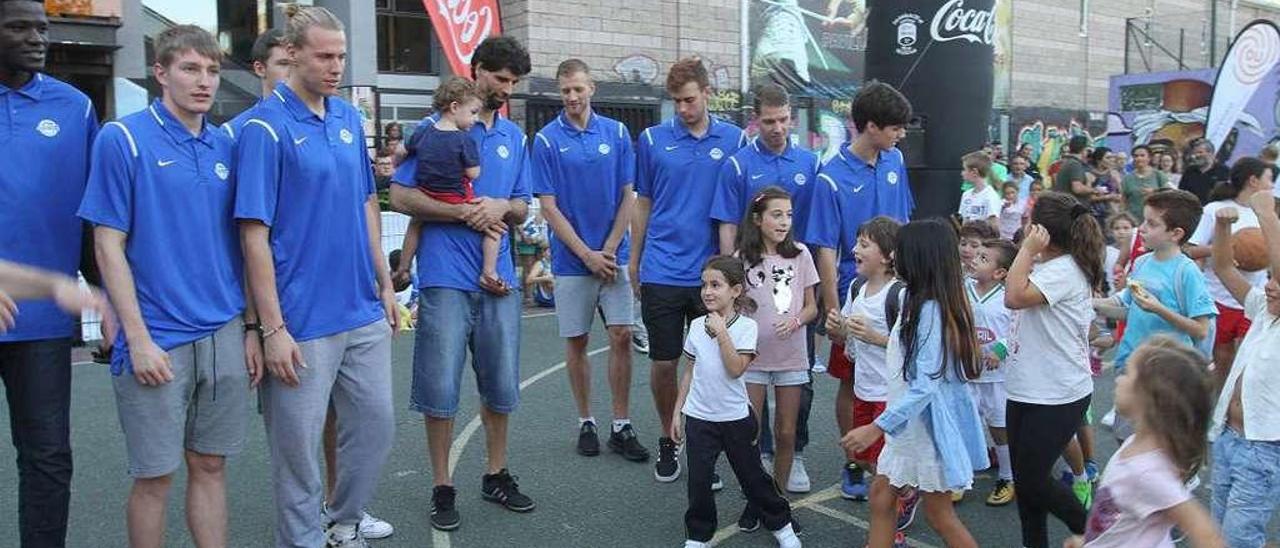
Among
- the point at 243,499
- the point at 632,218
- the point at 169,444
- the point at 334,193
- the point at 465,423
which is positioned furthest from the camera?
the point at 465,423

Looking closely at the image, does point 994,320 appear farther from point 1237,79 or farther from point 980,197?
point 1237,79

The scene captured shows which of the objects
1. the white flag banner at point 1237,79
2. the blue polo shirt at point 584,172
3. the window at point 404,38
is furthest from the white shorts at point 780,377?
the white flag banner at point 1237,79

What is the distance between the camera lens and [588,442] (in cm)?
564

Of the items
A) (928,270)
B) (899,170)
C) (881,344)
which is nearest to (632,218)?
(899,170)

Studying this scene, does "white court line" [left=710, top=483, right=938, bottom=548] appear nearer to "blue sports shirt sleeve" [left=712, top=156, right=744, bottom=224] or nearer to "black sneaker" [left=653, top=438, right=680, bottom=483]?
"black sneaker" [left=653, top=438, right=680, bottom=483]

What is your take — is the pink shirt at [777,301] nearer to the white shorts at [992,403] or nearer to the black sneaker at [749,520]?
the black sneaker at [749,520]

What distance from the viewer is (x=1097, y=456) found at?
5.69m

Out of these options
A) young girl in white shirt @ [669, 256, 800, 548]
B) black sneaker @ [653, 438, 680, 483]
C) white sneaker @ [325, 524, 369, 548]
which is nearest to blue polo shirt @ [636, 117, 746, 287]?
black sneaker @ [653, 438, 680, 483]

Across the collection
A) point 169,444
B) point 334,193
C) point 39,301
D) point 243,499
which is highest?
point 334,193

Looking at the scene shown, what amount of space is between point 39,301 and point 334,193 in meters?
1.00

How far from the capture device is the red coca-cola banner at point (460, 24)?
10781 millimetres

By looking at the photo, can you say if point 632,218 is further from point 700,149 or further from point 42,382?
point 42,382

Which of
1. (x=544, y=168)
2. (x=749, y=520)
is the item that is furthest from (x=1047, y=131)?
(x=749, y=520)

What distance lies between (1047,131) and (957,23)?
60.9 ft
